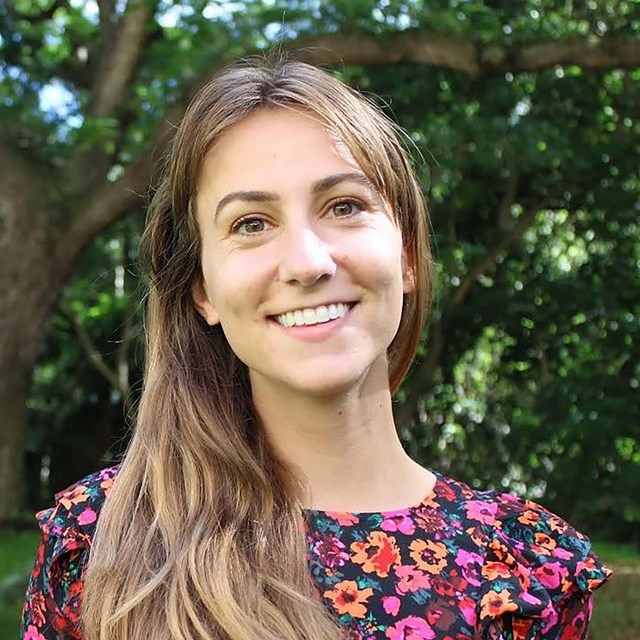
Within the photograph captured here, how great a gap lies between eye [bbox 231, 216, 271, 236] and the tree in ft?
13.4

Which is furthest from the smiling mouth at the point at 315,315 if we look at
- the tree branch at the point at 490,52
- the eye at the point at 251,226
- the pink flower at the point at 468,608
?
the tree branch at the point at 490,52

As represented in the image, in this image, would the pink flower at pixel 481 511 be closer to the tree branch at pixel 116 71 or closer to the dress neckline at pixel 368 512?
the dress neckline at pixel 368 512

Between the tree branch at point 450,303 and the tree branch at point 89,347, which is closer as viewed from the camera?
the tree branch at point 450,303

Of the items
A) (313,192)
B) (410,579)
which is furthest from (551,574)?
(313,192)

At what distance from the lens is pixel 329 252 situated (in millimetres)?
1461

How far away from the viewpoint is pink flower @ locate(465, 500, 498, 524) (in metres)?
1.65

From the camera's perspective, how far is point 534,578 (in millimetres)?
1597

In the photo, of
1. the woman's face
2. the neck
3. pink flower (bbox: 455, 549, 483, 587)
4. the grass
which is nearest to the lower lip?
the woman's face

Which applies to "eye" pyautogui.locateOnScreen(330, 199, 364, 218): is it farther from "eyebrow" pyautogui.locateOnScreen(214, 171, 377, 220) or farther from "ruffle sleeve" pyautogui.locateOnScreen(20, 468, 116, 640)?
"ruffle sleeve" pyautogui.locateOnScreen(20, 468, 116, 640)

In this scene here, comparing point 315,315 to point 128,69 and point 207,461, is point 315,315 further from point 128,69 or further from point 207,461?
point 128,69

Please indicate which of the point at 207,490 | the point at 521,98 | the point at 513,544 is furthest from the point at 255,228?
the point at 521,98

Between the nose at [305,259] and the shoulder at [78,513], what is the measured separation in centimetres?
45

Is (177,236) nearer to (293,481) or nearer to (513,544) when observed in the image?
(293,481)

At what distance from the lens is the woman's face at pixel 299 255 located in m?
1.46
